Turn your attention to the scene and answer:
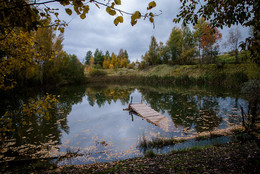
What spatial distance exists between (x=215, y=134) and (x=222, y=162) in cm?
361

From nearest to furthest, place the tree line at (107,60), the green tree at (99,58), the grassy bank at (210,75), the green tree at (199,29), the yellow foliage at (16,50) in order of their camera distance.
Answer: the yellow foliage at (16,50) < the grassy bank at (210,75) < the green tree at (199,29) < the tree line at (107,60) < the green tree at (99,58)

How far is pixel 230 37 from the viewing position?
26547 mm

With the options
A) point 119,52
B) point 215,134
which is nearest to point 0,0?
point 215,134

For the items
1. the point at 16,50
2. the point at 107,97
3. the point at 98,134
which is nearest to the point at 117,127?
the point at 98,134

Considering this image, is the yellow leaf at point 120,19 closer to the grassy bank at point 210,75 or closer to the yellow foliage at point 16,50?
the yellow foliage at point 16,50

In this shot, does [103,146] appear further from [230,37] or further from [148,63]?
[148,63]

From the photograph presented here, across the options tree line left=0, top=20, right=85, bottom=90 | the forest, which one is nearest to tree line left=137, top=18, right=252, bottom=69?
the forest

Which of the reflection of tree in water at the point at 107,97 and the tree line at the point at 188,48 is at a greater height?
the tree line at the point at 188,48

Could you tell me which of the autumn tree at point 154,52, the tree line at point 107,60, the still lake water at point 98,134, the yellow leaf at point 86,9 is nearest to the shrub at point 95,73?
the tree line at point 107,60

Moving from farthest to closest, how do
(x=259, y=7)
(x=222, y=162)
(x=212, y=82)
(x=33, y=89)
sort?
(x=212, y=82)
(x=33, y=89)
(x=222, y=162)
(x=259, y=7)

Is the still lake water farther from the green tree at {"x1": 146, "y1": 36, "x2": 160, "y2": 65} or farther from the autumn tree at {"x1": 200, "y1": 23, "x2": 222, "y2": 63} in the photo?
the green tree at {"x1": 146, "y1": 36, "x2": 160, "y2": 65}

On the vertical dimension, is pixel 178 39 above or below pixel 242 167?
above

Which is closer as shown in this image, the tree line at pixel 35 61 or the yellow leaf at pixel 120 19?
the yellow leaf at pixel 120 19

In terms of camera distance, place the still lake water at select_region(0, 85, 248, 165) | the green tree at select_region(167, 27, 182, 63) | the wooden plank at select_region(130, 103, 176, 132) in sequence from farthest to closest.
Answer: the green tree at select_region(167, 27, 182, 63), the wooden plank at select_region(130, 103, 176, 132), the still lake water at select_region(0, 85, 248, 165)
